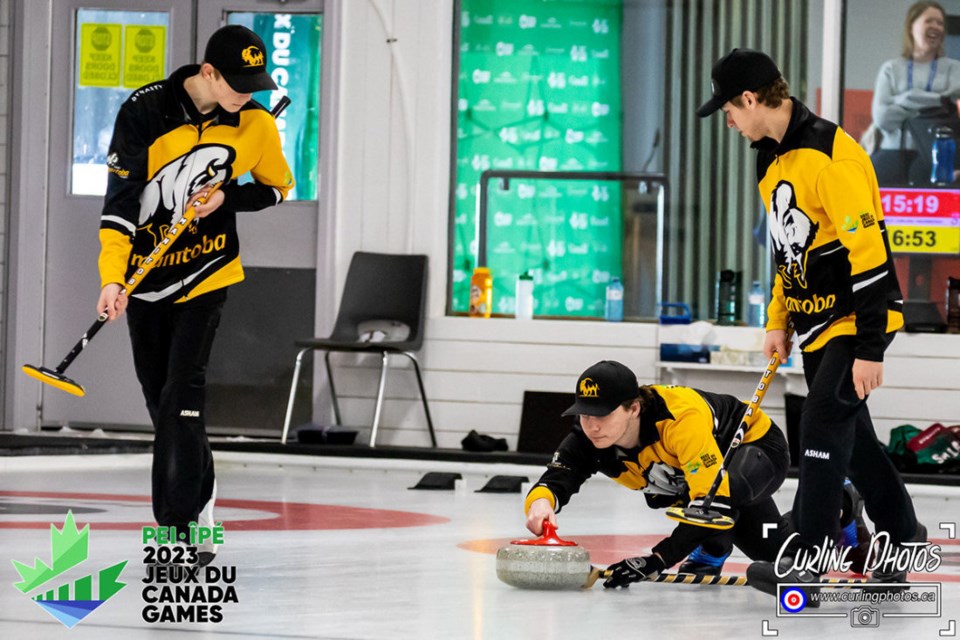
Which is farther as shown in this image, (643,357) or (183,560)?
(643,357)

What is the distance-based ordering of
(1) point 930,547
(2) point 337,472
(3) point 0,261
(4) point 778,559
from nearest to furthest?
1. (4) point 778,559
2. (1) point 930,547
3. (2) point 337,472
4. (3) point 0,261

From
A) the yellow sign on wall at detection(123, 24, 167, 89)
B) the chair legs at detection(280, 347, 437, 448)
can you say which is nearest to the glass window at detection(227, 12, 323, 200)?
the yellow sign on wall at detection(123, 24, 167, 89)

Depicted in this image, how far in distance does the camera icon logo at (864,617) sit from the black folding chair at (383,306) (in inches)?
194

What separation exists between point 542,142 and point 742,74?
16.8ft

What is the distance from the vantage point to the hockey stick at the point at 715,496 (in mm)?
3436

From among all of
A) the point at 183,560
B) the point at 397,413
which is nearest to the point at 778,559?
the point at 183,560

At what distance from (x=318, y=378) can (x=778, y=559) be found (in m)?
5.44

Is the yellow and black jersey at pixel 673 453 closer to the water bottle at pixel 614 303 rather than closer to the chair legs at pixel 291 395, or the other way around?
the chair legs at pixel 291 395

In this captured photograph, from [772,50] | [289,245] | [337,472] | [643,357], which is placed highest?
[772,50]

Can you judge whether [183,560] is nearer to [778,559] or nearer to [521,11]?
[778,559]

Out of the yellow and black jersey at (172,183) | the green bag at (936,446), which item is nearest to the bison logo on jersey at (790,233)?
the yellow and black jersey at (172,183)

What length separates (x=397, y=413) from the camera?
845 centimetres

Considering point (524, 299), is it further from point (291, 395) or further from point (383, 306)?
point (291, 395)

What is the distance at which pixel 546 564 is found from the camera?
3.58 meters
